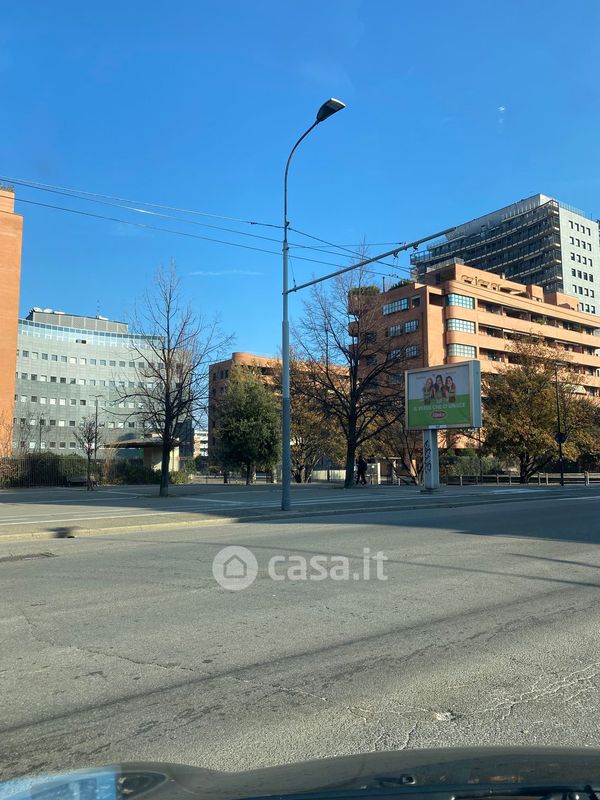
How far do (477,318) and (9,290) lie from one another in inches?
2195

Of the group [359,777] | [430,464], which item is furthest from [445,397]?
[359,777]

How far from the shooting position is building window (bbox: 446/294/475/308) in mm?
78438

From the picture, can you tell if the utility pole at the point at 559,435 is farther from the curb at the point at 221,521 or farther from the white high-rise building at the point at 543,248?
the white high-rise building at the point at 543,248

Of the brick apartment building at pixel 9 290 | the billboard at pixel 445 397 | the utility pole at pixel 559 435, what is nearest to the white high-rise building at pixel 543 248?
the utility pole at pixel 559 435

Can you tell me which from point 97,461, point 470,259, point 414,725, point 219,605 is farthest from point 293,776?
point 470,259

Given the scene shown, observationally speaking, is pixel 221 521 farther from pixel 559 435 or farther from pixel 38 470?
Answer: pixel 559 435

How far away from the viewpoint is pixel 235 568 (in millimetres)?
9414

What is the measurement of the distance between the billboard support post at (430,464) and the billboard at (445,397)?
0.54 metres

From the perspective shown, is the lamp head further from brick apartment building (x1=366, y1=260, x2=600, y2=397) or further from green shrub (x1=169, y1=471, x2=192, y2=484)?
brick apartment building (x1=366, y1=260, x2=600, y2=397)

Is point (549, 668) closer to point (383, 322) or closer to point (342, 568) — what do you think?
point (342, 568)

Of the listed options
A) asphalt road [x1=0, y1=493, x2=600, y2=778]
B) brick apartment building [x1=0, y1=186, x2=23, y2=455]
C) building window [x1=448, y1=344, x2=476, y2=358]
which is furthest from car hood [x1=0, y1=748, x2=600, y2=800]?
building window [x1=448, y1=344, x2=476, y2=358]

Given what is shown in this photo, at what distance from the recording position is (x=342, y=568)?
9.32 m

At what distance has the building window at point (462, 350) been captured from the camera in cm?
7794

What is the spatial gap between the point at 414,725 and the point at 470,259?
135 m
